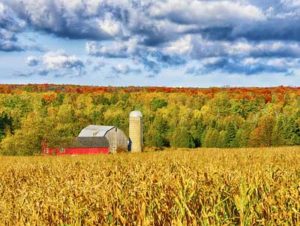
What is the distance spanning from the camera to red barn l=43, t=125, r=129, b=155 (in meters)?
76.5

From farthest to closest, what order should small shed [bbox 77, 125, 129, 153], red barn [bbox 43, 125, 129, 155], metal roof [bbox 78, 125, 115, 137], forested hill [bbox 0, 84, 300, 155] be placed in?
metal roof [bbox 78, 125, 115, 137]
small shed [bbox 77, 125, 129, 153]
red barn [bbox 43, 125, 129, 155]
forested hill [bbox 0, 84, 300, 155]

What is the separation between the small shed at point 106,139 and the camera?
258 feet

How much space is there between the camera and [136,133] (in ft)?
269

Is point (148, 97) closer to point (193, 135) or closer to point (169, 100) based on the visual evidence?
point (169, 100)

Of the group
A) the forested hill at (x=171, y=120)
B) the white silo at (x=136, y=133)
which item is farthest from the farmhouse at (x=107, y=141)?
the forested hill at (x=171, y=120)

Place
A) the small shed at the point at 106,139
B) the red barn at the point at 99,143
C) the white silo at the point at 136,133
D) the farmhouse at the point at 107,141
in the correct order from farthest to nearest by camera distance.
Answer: the white silo at the point at 136,133
the small shed at the point at 106,139
the farmhouse at the point at 107,141
the red barn at the point at 99,143

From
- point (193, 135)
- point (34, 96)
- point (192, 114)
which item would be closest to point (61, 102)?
point (34, 96)

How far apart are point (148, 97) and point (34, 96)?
34.3 meters

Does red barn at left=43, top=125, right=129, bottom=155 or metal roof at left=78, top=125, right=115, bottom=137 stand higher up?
metal roof at left=78, top=125, right=115, bottom=137

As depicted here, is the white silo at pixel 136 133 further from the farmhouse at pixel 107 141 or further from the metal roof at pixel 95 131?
the metal roof at pixel 95 131

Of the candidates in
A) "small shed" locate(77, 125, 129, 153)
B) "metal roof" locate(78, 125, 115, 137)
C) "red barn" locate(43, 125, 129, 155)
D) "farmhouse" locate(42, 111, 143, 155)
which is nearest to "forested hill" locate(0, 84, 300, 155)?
"red barn" locate(43, 125, 129, 155)

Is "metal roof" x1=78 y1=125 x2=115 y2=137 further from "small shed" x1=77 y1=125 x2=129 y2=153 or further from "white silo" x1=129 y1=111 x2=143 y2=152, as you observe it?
"white silo" x1=129 y1=111 x2=143 y2=152

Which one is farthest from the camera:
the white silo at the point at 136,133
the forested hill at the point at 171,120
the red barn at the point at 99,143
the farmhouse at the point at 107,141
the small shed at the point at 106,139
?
the white silo at the point at 136,133

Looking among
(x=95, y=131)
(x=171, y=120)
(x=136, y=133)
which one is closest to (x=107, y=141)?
(x=95, y=131)
